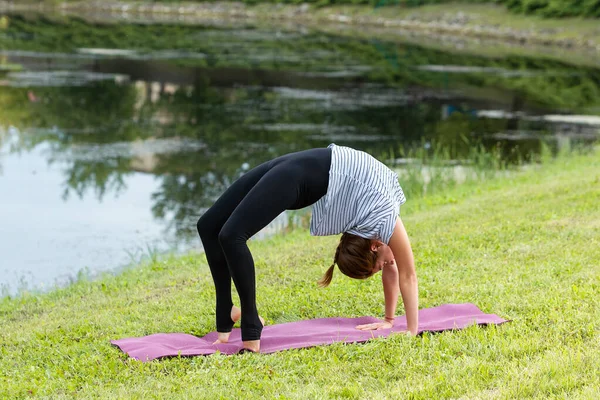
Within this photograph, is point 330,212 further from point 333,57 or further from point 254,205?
point 333,57

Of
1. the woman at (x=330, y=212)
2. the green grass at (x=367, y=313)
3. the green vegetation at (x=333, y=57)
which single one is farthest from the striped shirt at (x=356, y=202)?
the green vegetation at (x=333, y=57)

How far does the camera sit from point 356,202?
17.5 feet

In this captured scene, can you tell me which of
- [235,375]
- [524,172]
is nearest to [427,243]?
[235,375]

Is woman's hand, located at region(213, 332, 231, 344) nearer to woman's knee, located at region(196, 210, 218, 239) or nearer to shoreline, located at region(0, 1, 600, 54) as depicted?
woman's knee, located at region(196, 210, 218, 239)

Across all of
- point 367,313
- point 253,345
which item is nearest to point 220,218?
point 253,345

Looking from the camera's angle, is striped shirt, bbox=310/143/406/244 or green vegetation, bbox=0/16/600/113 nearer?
striped shirt, bbox=310/143/406/244

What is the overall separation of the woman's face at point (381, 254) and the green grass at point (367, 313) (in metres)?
0.47

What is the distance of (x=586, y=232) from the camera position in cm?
830

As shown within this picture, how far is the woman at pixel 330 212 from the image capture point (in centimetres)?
526

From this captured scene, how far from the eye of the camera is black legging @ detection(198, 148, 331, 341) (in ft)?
17.2

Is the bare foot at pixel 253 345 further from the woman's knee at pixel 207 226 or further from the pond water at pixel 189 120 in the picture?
the pond water at pixel 189 120

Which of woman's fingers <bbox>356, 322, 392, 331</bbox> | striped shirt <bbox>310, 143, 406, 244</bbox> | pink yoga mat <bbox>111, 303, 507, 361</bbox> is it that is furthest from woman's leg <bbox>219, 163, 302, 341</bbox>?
woman's fingers <bbox>356, 322, 392, 331</bbox>

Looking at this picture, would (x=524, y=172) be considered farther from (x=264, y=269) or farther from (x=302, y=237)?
(x=264, y=269)

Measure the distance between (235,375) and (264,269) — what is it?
9.86 ft
